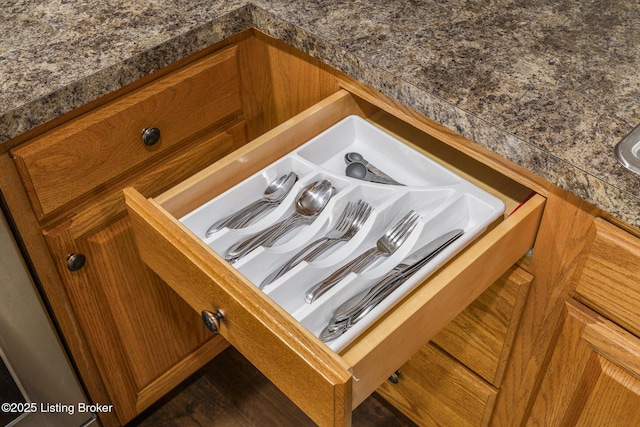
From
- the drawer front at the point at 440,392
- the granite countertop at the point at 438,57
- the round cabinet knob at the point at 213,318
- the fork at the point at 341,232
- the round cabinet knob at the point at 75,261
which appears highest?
the granite countertop at the point at 438,57

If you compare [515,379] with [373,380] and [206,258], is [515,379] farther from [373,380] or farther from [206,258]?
[206,258]

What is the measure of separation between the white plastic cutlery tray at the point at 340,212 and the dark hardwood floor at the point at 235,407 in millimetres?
613

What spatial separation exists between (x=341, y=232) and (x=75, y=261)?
1.36ft

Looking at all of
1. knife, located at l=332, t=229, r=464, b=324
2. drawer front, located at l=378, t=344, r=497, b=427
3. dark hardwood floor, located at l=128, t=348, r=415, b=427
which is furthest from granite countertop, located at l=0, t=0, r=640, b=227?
dark hardwood floor, located at l=128, t=348, r=415, b=427

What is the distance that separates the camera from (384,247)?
94 centimetres

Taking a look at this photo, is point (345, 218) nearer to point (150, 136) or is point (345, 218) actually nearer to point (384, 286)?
point (384, 286)

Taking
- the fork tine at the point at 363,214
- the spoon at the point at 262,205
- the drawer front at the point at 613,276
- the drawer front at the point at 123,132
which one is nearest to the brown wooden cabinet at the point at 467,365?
the drawer front at the point at 613,276

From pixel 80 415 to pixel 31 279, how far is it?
347mm

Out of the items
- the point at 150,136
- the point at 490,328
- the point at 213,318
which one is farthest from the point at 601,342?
the point at 150,136

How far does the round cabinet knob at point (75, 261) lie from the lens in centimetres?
105

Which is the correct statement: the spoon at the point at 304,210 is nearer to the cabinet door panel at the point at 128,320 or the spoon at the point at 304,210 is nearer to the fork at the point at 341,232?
the fork at the point at 341,232

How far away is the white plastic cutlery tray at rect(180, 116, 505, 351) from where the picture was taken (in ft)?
2.86

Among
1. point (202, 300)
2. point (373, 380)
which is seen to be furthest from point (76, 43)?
point (373, 380)

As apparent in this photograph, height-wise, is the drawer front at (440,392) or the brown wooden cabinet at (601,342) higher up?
the brown wooden cabinet at (601,342)
